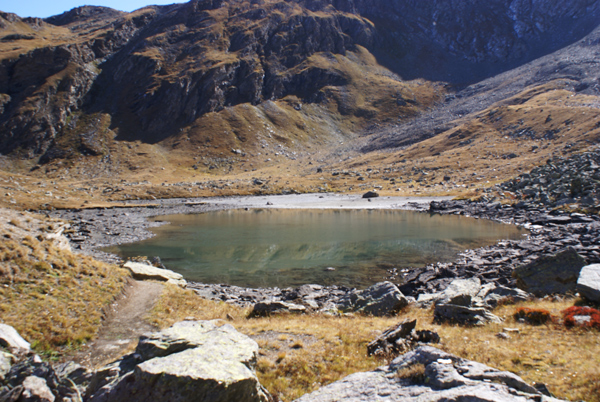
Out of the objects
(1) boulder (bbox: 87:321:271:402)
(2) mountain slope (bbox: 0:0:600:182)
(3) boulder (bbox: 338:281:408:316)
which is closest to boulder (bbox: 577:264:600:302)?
(3) boulder (bbox: 338:281:408:316)

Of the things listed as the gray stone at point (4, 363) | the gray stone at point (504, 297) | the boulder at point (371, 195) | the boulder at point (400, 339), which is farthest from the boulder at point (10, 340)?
the boulder at point (371, 195)

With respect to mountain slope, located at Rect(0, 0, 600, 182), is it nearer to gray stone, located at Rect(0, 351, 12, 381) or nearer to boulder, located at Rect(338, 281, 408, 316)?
boulder, located at Rect(338, 281, 408, 316)

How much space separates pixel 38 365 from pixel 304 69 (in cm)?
20888

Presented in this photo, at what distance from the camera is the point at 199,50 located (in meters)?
196

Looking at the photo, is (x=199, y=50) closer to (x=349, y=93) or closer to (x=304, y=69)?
(x=304, y=69)

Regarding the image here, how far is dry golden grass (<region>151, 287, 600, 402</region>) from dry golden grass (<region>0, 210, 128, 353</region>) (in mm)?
3363

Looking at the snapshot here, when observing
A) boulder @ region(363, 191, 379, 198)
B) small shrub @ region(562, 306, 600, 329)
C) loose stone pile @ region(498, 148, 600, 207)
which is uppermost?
loose stone pile @ region(498, 148, 600, 207)

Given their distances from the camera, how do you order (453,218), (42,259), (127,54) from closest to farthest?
(42,259) < (453,218) < (127,54)

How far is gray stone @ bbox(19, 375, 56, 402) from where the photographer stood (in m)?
6.06

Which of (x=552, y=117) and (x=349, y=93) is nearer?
(x=552, y=117)

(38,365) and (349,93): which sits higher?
(349,93)

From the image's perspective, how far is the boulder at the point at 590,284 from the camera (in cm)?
1222

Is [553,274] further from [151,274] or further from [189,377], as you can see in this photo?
[151,274]

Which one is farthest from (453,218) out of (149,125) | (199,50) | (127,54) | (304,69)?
(127,54)
